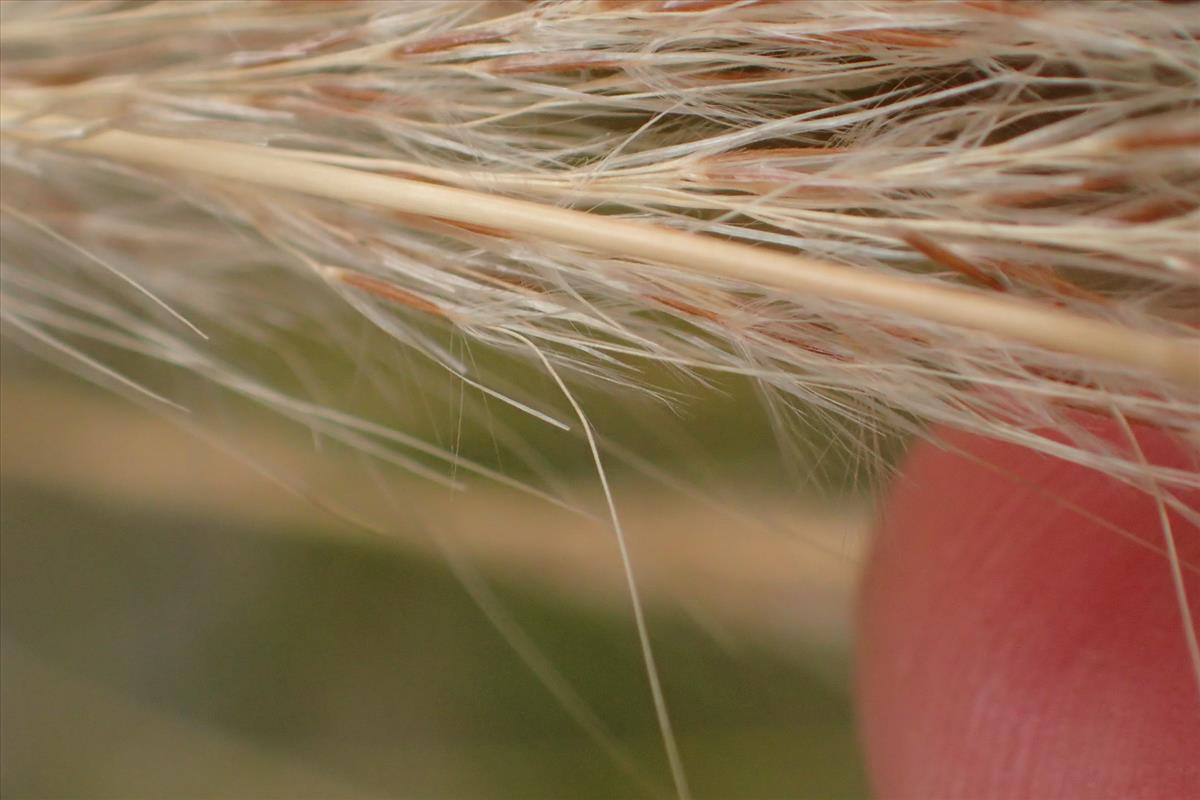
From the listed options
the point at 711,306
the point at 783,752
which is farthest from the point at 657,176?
A: the point at 783,752

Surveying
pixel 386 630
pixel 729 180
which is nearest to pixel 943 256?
pixel 729 180

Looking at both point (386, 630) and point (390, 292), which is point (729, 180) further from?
point (386, 630)

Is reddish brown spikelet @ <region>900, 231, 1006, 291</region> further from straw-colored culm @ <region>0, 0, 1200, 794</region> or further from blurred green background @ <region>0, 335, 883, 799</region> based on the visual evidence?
blurred green background @ <region>0, 335, 883, 799</region>

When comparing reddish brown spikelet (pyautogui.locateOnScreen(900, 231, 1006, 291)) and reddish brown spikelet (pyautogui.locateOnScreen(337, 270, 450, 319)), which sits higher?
reddish brown spikelet (pyautogui.locateOnScreen(900, 231, 1006, 291))

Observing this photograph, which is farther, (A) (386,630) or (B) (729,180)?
(A) (386,630)

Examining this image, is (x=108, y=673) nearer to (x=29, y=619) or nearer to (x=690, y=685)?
(x=29, y=619)

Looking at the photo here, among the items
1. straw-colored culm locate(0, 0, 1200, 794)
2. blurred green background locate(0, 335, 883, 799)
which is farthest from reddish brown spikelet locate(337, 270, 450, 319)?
blurred green background locate(0, 335, 883, 799)

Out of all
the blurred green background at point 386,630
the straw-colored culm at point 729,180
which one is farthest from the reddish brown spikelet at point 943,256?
the blurred green background at point 386,630

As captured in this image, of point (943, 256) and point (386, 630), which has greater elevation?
point (943, 256)

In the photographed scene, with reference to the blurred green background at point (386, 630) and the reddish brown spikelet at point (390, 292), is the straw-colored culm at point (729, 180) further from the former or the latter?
the blurred green background at point (386, 630)

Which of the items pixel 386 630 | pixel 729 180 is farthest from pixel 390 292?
pixel 386 630

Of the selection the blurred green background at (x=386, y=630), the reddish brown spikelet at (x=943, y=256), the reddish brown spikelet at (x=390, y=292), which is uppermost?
the reddish brown spikelet at (x=943, y=256)
